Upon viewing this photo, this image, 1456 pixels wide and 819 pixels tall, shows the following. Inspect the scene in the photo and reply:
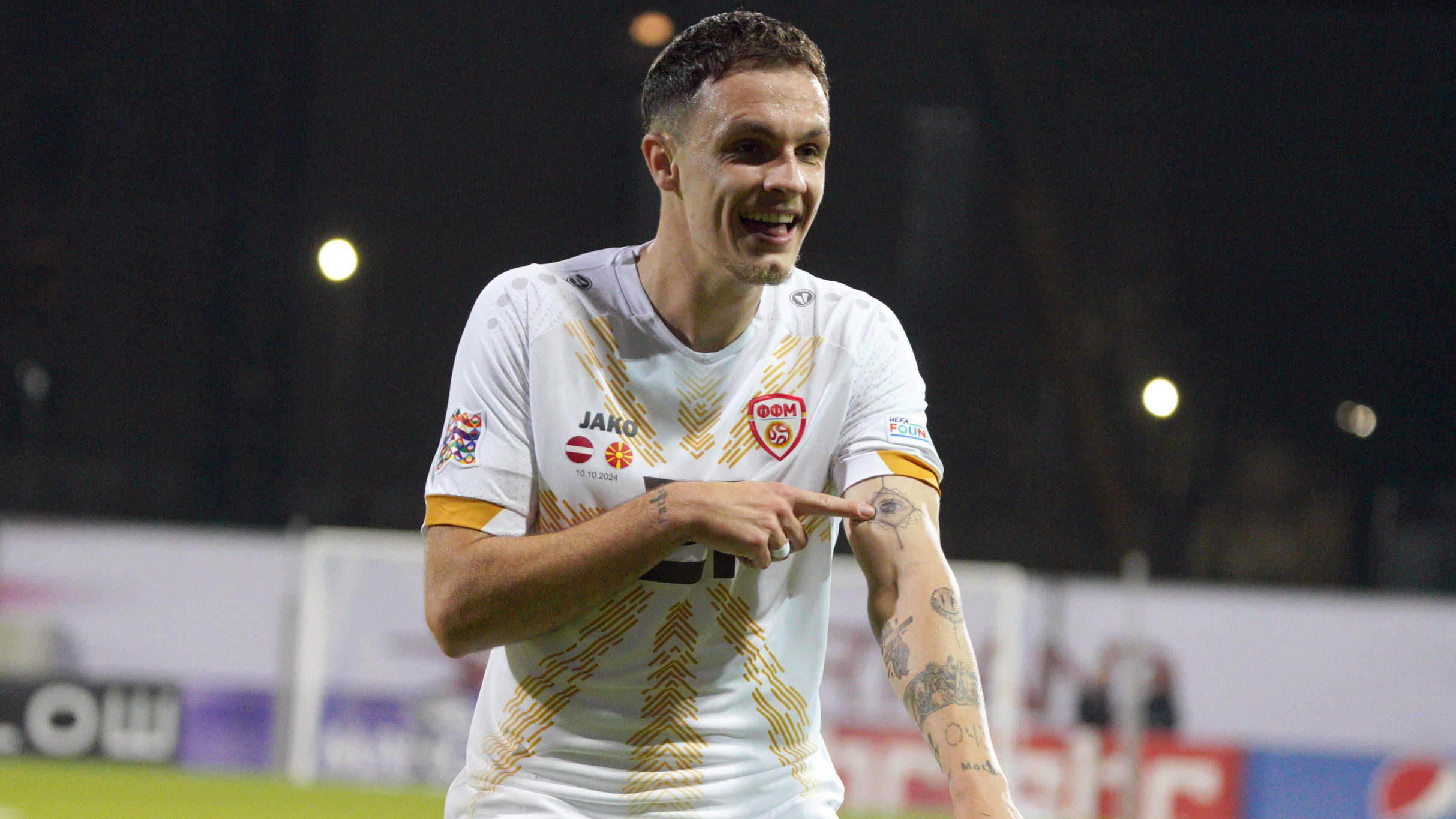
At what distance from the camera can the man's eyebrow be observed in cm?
196

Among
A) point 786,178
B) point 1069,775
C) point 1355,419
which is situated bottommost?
point 1069,775

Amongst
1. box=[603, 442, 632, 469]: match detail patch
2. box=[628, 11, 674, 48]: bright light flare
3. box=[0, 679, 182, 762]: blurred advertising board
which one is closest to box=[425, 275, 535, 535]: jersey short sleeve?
box=[603, 442, 632, 469]: match detail patch

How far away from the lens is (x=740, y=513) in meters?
1.75

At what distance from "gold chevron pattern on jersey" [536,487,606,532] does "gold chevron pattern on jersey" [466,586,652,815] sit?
0.40ft

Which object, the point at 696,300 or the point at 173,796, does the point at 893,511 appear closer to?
the point at 696,300

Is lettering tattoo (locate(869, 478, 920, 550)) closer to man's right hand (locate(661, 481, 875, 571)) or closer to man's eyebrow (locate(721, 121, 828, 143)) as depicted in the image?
man's right hand (locate(661, 481, 875, 571))

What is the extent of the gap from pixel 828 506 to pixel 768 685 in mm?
327

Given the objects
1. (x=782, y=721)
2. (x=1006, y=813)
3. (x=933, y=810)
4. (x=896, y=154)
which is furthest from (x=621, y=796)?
A: (x=896, y=154)

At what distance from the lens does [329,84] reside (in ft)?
45.5

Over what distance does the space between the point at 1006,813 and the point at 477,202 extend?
12.6 metres

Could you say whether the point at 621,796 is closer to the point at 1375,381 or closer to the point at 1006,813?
the point at 1006,813

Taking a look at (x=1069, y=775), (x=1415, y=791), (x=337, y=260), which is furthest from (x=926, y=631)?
(x=337, y=260)

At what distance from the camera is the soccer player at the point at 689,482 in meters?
1.90

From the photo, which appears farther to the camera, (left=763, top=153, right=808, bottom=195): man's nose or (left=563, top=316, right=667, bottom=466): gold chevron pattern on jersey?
(left=563, top=316, right=667, bottom=466): gold chevron pattern on jersey
